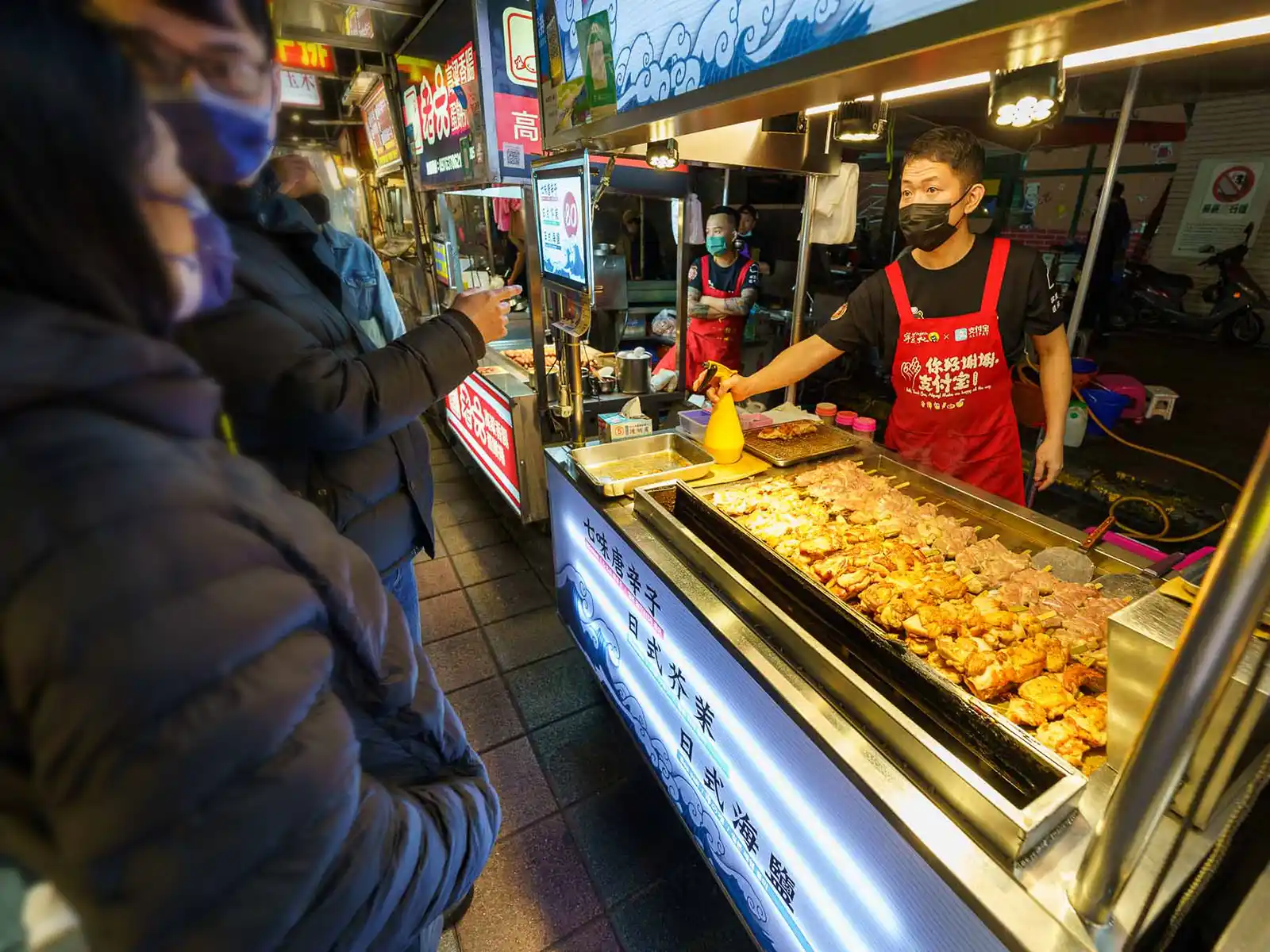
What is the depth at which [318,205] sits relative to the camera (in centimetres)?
202

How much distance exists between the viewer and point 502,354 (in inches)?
198

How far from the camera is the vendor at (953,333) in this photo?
227 centimetres

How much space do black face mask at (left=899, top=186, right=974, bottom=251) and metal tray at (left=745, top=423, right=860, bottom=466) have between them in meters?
0.90

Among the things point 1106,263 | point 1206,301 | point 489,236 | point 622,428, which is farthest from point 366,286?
point 1206,301

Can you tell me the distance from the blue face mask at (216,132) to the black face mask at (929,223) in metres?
2.29

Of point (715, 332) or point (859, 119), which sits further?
point (715, 332)

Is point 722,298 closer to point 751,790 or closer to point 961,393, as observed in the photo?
point 961,393

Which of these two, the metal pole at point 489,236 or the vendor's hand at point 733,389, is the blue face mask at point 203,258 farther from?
the metal pole at point 489,236

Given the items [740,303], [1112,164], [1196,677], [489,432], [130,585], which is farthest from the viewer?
[740,303]

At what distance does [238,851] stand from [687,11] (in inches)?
87.5

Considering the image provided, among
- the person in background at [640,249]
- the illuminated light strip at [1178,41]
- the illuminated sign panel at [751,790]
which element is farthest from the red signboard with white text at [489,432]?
the person in background at [640,249]

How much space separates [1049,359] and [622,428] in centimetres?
204

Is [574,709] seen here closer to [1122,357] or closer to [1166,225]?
[1122,357]

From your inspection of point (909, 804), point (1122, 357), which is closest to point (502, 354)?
point (909, 804)
